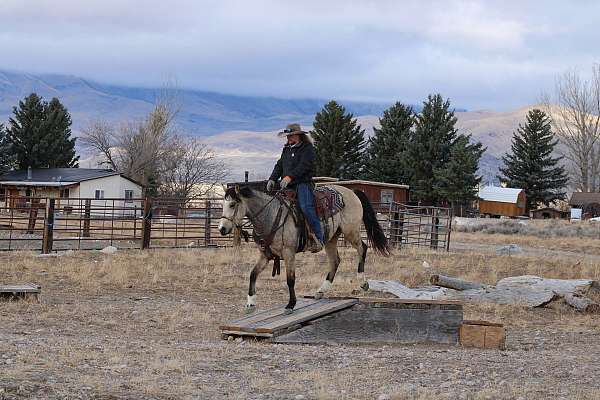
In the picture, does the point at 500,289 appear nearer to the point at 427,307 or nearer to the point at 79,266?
the point at 427,307

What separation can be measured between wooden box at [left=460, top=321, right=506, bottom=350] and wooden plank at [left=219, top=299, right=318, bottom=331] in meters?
2.02

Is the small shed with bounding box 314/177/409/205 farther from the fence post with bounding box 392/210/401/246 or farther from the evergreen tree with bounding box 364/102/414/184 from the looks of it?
the fence post with bounding box 392/210/401/246

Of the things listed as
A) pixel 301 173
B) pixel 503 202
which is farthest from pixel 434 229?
pixel 503 202

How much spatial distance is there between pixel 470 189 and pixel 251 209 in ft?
189

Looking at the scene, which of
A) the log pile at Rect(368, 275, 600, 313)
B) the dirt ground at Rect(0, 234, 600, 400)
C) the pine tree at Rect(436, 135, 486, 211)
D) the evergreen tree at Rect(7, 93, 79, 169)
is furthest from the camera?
the evergreen tree at Rect(7, 93, 79, 169)

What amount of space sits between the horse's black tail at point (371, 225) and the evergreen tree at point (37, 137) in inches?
2240

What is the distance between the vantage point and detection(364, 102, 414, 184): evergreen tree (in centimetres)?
7150

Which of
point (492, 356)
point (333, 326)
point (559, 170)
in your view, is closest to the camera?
point (492, 356)

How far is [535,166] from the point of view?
79.0 metres

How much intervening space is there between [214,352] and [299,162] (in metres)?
3.33

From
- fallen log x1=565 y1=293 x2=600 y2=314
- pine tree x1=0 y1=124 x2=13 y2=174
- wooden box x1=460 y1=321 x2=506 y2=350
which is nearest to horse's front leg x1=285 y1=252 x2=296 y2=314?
wooden box x1=460 y1=321 x2=506 y2=350

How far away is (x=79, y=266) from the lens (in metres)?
18.4

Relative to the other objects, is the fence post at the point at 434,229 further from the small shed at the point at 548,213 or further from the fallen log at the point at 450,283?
the small shed at the point at 548,213

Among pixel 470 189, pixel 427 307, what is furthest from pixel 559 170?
pixel 427 307
